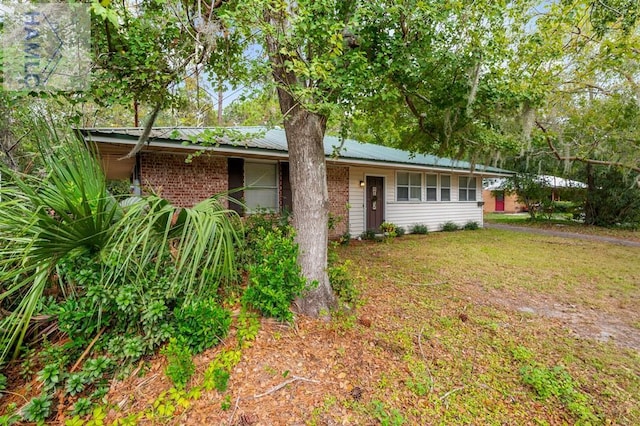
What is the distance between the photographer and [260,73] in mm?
3426

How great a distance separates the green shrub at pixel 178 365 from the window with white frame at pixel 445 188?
1256cm

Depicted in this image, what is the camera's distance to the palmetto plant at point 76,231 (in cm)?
217

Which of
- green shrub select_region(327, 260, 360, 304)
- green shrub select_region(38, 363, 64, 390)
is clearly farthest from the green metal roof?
green shrub select_region(327, 260, 360, 304)

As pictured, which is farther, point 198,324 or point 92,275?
point 198,324

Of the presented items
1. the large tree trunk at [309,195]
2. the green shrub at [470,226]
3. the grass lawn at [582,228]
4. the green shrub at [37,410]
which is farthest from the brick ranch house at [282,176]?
the grass lawn at [582,228]

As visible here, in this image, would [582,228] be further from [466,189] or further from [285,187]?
[285,187]

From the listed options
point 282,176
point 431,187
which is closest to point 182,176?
point 282,176

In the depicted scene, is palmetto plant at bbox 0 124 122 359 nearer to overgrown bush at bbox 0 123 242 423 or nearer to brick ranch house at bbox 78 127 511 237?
overgrown bush at bbox 0 123 242 423

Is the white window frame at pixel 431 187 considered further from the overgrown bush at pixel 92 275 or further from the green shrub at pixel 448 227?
the overgrown bush at pixel 92 275

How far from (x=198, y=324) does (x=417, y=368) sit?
1983mm

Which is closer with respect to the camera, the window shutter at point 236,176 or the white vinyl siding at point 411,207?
the window shutter at point 236,176

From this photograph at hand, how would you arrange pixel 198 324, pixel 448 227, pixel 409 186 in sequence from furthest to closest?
1. pixel 448 227
2. pixel 409 186
3. pixel 198 324

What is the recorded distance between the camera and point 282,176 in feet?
28.4

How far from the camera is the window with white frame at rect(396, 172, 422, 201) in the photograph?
38.9 ft
